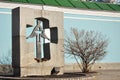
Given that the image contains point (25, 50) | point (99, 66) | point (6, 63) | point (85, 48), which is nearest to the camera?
point (25, 50)

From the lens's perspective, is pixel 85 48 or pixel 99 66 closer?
pixel 85 48

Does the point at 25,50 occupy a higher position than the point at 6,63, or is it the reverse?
the point at 25,50

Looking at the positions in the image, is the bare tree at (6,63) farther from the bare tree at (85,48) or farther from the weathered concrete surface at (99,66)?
the weathered concrete surface at (99,66)

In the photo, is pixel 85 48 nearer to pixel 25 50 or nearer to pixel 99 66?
pixel 99 66

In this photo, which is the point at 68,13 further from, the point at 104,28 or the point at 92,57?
the point at 92,57

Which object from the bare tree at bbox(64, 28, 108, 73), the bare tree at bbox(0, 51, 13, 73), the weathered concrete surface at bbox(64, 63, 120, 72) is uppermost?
the bare tree at bbox(64, 28, 108, 73)

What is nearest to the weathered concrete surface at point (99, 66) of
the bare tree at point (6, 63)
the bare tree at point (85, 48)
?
the bare tree at point (85, 48)

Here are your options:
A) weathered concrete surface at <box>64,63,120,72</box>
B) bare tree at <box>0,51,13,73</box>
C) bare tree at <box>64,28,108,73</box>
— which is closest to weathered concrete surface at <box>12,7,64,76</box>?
bare tree at <box>64,28,108,73</box>

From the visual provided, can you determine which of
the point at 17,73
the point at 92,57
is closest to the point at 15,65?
the point at 17,73

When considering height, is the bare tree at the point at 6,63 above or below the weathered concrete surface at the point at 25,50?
below

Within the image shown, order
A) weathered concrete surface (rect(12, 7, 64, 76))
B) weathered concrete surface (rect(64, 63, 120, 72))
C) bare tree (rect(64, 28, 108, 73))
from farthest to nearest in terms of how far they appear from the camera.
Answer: weathered concrete surface (rect(64, 63, 120, 72)), bare tree (rect(64, 28, 108, 73)), weathered concrete surface (rect(12, 7, 64, 76))

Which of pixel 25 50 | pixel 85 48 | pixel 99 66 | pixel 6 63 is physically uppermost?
pixel 25 50

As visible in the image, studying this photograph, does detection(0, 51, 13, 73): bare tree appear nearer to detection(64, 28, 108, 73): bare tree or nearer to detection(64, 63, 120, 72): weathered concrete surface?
detection(64, 28, 108, 73): bare tree

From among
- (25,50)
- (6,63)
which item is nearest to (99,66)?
(6,63)
